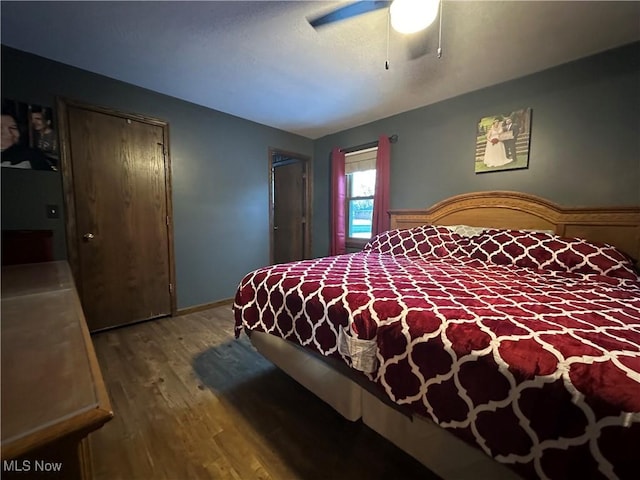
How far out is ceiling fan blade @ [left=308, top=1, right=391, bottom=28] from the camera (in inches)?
53.6

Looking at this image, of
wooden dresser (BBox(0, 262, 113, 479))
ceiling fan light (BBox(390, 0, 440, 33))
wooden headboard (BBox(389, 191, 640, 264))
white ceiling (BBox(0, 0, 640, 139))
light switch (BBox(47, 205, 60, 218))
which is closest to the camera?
wooden dresser (BBox(0, 262, 113, 479))

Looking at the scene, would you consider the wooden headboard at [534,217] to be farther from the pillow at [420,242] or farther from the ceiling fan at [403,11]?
the ceiling fan at [403,11]

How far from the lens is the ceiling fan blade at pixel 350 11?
1.36 meters

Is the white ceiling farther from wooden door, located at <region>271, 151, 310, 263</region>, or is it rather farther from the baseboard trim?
the baseboard trim

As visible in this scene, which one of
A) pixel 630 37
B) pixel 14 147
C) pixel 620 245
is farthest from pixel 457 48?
pixel 14 147

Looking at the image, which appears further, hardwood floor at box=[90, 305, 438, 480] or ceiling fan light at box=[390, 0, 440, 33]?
ceiling fan light at box=[390, 0, 440, 33]

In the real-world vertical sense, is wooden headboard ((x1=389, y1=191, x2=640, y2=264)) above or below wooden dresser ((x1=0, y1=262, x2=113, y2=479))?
above

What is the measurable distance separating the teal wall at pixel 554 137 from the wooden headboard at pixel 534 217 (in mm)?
86

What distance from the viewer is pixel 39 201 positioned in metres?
2.10

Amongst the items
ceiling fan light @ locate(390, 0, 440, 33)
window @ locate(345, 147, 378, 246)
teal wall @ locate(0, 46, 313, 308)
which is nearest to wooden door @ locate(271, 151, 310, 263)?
teal wall @ locate(0, 46, 313, 308)

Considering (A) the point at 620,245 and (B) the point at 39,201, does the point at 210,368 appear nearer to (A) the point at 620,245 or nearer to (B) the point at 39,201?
(B) the point at 39,201

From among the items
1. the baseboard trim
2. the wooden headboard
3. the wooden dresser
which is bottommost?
the baseboard trim

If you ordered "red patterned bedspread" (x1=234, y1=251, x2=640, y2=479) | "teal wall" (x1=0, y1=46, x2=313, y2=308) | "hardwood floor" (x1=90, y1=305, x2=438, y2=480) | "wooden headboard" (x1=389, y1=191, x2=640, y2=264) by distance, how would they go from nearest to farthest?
1. "red patterned bedspread" (x1=234, y1=251, x2=640, y2=479)
2. "hardwood floor" (x1=90, y1=305, x2=438, y2=480)
3. "wooden headboard" (x1=389, y1=191, x2=640, y2=264)
4. "teal wall" (x1=0, y1=46, x2=313, y2=308)

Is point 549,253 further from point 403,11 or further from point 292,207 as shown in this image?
point 292,207
